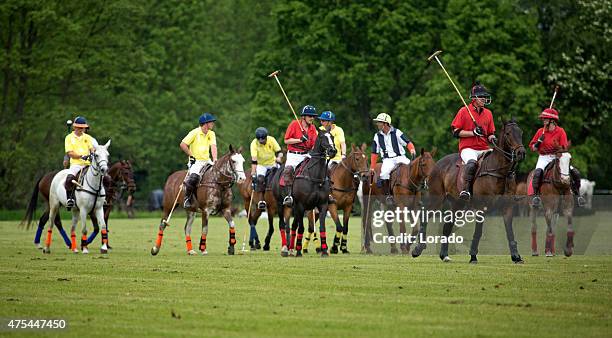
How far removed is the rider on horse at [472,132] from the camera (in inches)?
858

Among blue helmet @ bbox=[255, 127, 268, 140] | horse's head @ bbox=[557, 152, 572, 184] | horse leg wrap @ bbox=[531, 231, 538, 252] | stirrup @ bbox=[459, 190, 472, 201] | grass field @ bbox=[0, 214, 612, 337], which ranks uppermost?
blue helmet @ bbox=[255, 127, 268, 140]

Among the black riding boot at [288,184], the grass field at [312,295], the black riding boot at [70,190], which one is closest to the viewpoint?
the grass field at [312,295]

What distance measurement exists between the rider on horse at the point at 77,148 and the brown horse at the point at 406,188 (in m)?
5.97

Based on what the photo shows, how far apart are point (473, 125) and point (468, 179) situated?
38.3 inches

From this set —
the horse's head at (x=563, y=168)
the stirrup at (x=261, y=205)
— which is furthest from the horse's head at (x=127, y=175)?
the horse's head at (x=563, y=168)

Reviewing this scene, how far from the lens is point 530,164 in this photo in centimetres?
5666

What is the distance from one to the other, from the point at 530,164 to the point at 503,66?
4.65 meters

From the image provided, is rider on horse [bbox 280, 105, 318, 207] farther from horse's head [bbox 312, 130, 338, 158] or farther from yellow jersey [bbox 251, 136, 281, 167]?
yellow jersey [bbox 251, 136, 281, 167]

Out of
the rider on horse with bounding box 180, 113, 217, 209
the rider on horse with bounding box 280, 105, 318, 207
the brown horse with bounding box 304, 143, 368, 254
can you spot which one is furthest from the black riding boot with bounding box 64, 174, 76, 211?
the brown horse with bounding box 304, 143, 368, 254

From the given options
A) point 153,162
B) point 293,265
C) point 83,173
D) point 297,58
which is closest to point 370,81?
point 297,58

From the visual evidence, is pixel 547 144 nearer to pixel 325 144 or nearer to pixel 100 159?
pixel 325 144

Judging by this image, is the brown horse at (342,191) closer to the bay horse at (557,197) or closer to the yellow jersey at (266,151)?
the yellow jersey at (266,151)

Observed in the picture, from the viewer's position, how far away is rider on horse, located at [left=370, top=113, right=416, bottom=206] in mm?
26172

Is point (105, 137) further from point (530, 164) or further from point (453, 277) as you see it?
point (453, 277)
